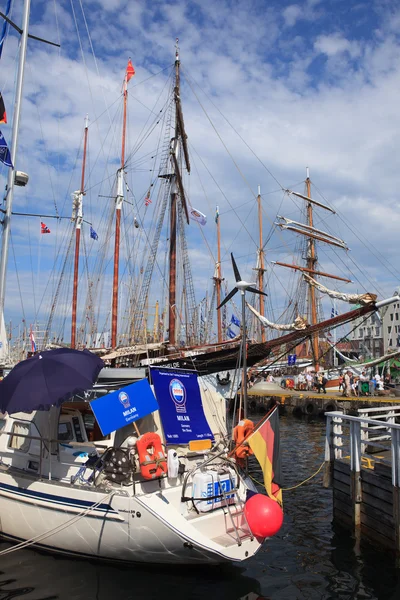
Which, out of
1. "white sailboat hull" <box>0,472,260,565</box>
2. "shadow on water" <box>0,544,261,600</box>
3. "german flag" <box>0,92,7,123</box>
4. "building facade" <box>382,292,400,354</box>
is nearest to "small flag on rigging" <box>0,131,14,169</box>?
Result: "german flag" <box>0,92,7,123</box>

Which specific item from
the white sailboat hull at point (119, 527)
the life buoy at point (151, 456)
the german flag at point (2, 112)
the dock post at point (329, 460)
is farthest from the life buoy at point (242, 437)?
the german flag at point (2, 112)

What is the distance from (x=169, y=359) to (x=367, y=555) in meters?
16.2

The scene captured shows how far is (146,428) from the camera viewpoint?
32.6 ft

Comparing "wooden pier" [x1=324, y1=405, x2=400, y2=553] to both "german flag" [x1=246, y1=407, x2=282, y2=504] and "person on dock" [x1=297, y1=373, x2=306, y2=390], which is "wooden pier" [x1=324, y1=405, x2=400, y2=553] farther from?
"person on dock" [x1=297, y1=373, x2=306, y2=390]

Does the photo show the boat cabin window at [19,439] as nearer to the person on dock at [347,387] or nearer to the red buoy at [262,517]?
the red buoy at [262,517]

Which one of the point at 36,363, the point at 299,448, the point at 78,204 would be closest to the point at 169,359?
the point at 299,448

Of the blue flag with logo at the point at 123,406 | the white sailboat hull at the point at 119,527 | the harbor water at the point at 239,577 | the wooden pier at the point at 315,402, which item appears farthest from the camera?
the wooden pier at the point at 315,402

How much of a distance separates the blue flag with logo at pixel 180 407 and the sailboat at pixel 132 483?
2cm

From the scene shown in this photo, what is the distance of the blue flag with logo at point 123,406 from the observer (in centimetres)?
888

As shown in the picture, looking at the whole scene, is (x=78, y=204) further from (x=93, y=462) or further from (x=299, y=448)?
(x=93, y=462)

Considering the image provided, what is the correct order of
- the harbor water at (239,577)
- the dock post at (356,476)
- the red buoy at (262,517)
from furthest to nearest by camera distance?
the dock post at (356,476) < the red buoy at (262,517) < the harbor water at (239,577)

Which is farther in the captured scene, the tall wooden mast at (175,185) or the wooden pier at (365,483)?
the tall wooden mast at (175,185)

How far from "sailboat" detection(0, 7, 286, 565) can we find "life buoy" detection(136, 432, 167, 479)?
0.06 ft

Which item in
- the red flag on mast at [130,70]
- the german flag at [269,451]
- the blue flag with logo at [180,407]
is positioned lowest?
the german flag at [269,451]
